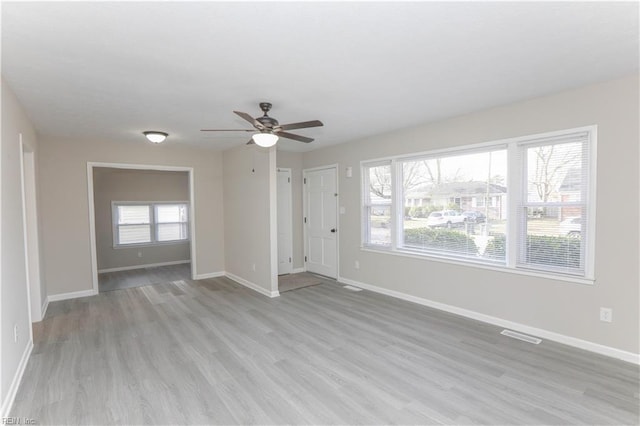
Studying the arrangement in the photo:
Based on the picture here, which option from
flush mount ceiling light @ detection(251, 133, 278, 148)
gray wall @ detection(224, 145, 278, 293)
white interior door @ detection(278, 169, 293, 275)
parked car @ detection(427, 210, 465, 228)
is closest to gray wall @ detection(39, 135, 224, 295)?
gray wall @ detection(224, 145, 278, 293)

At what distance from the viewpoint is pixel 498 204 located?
3.71m

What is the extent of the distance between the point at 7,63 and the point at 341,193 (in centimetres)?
436

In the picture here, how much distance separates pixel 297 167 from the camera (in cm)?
654

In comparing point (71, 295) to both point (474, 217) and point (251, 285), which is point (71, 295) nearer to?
point (251, 285)

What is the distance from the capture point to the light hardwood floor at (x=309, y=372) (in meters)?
2.18

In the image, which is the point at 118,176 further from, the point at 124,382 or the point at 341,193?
the point at 124,382

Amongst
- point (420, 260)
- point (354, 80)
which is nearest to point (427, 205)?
point (420, 260)

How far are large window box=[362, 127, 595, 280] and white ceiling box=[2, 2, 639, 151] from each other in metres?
Result: 0.64

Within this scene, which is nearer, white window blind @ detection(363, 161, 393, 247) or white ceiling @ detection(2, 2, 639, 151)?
white ceiling @ detection(2, 2, 639, 151)

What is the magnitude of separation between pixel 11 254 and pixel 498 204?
189 inches

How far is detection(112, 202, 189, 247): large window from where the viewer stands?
725 centimetres

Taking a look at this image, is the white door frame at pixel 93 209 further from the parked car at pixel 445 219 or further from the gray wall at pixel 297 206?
the parked car at pixel 445 219

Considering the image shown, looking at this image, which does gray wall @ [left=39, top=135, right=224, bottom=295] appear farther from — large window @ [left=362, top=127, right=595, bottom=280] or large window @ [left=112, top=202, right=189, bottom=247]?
large window @ [left=362, top=127, right=595, bottom=280]

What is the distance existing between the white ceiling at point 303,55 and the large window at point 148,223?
396 centimetres
